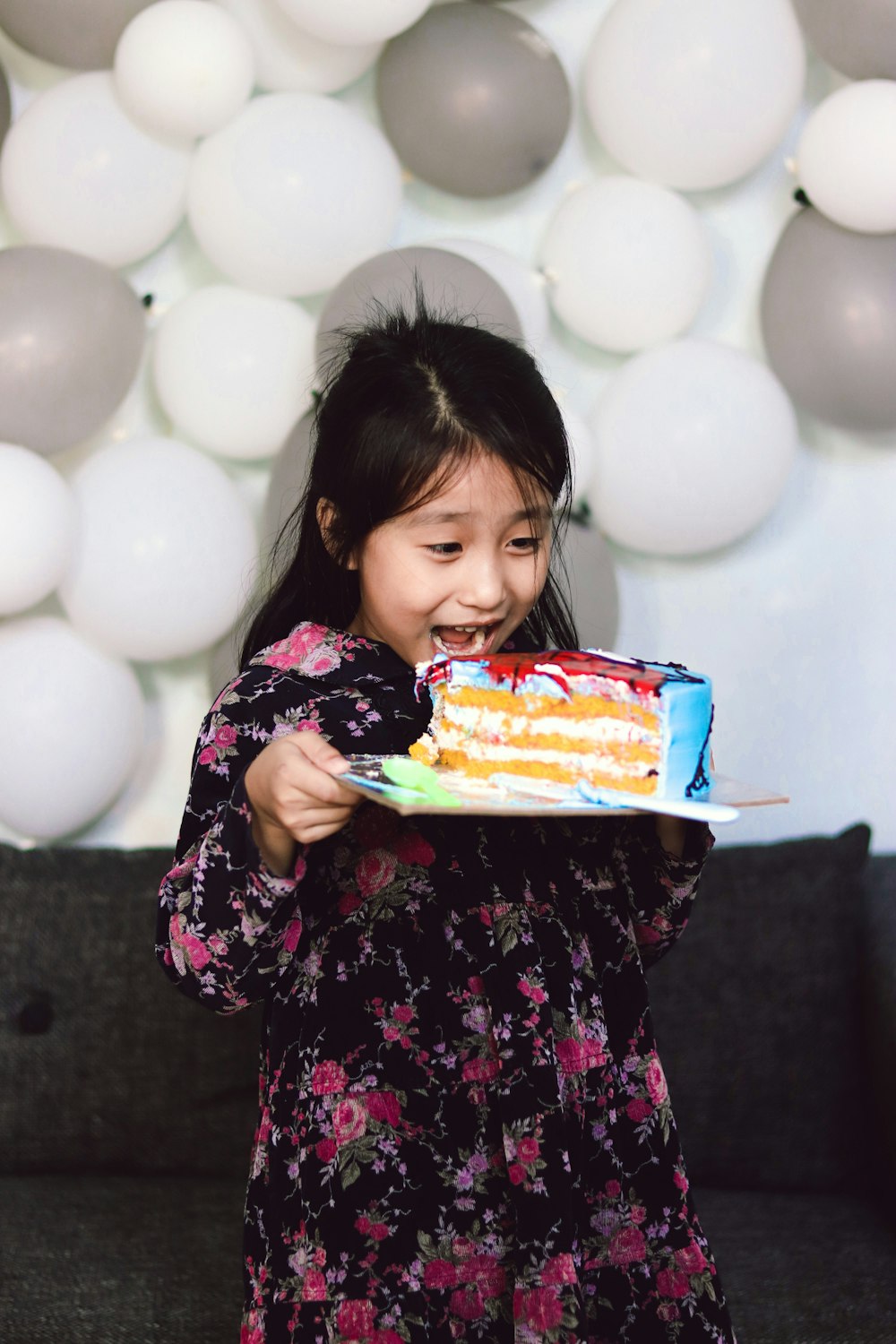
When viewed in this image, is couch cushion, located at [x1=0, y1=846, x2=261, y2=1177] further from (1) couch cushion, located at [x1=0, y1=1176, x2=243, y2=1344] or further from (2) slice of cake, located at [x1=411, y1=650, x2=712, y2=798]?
(2) slice of cake, located at [x1=411, y1=650, x2=712, y2=798]

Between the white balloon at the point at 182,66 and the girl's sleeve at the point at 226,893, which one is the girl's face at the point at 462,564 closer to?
the girl's sleeve at the point at 226,893

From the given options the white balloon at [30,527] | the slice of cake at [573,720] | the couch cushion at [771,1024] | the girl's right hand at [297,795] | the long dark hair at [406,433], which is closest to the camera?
the girl's right hand at [297,795]

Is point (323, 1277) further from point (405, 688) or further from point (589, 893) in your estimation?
point (405, 688)

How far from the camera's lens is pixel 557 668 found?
1.06 m

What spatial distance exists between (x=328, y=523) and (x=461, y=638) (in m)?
0.19

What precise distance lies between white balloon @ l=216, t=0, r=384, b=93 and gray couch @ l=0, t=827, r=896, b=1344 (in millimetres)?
1249

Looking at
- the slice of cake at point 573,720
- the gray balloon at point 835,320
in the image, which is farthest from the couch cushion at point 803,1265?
the gray balloon at point 835,320

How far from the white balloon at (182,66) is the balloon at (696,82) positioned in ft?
1.85

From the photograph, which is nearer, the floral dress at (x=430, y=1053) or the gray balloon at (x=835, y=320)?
the floral dress at (x=430, y=1053)

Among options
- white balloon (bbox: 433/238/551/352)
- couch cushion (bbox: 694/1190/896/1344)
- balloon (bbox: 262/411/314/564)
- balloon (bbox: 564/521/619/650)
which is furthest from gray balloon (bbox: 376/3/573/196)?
couch cushion (bbox: 694/1190/896/1344)

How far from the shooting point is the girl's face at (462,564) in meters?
1.11

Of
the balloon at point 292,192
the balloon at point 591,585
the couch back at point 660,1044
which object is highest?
the balloon at point 292,192

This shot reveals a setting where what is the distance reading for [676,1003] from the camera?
1893 mm

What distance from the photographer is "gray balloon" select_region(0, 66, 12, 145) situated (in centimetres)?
196
